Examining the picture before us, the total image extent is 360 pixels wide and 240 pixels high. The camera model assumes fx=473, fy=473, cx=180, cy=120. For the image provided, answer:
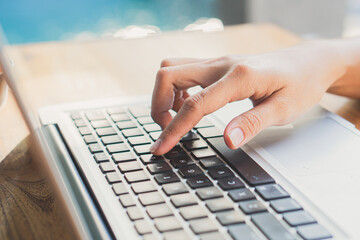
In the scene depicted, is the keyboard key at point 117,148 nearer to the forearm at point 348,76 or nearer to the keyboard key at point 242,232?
the keyboard key at point 242,232

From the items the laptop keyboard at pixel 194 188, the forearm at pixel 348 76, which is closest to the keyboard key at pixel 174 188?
the laptop keyboard at pixel 194 188

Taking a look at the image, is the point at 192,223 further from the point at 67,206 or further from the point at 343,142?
the point at 343,142

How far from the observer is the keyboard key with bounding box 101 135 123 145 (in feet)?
2.05

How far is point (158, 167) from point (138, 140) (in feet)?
0.30

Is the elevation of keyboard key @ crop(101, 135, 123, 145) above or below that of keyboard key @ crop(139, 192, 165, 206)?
above

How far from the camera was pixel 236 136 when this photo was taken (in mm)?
581

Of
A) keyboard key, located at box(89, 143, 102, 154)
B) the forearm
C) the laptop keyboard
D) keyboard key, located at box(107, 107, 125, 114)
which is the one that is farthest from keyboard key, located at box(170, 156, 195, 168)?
the forearm

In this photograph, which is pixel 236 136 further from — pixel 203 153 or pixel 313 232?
pixel 313 232

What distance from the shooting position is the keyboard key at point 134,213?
0.44 metres

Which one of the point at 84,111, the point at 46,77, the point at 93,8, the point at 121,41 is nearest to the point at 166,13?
the point at 93,8

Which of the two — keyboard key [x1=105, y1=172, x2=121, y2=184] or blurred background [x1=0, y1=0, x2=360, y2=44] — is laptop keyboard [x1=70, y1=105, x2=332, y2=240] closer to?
keyboard key [x1=105, y1=172, x2=121, y2=184]

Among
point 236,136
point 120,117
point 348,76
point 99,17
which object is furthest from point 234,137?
point 99,17

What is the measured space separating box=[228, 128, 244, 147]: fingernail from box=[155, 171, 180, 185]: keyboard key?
0.30 ft

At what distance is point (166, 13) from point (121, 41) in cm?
168
